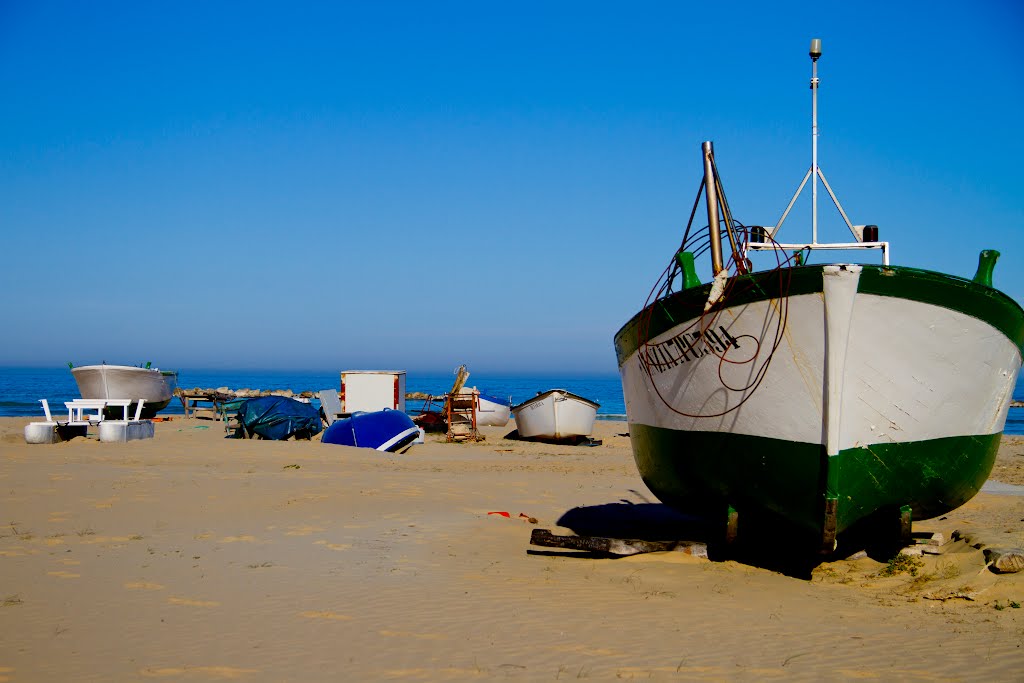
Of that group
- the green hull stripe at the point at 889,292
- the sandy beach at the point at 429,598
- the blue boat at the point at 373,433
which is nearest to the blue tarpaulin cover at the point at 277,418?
the blue boat at the point at 373,433

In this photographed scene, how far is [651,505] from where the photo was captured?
39.8 ft

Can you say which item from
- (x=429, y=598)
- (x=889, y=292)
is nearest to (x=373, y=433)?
(x=429, y=598)

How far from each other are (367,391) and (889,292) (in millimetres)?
22187

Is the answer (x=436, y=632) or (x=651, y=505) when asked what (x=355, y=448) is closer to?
(x=651, y=505)

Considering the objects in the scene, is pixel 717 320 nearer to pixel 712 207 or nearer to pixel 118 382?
pixel 712 207

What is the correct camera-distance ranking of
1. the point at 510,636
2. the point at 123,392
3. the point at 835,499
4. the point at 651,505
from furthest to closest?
the point at 123,392
the point at 651,505
the point at 835,499
the point at 510,636

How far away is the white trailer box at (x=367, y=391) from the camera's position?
86.4 ft

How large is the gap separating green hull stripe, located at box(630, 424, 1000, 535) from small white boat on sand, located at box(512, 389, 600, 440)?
18.2 meters

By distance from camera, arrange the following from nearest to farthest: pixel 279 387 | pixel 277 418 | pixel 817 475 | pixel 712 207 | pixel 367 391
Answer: pixel 817 475
pixel 712 207
pixel 277 418
pixel 367 391
pixel 279 387

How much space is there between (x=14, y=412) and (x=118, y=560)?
153 ft

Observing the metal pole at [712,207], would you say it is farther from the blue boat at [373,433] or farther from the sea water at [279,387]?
the sea water at [279,387]

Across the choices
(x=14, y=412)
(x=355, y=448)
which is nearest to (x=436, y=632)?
(x=355, y=448)

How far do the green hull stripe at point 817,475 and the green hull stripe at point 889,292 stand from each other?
1.16 meters

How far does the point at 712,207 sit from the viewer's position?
787 cm
